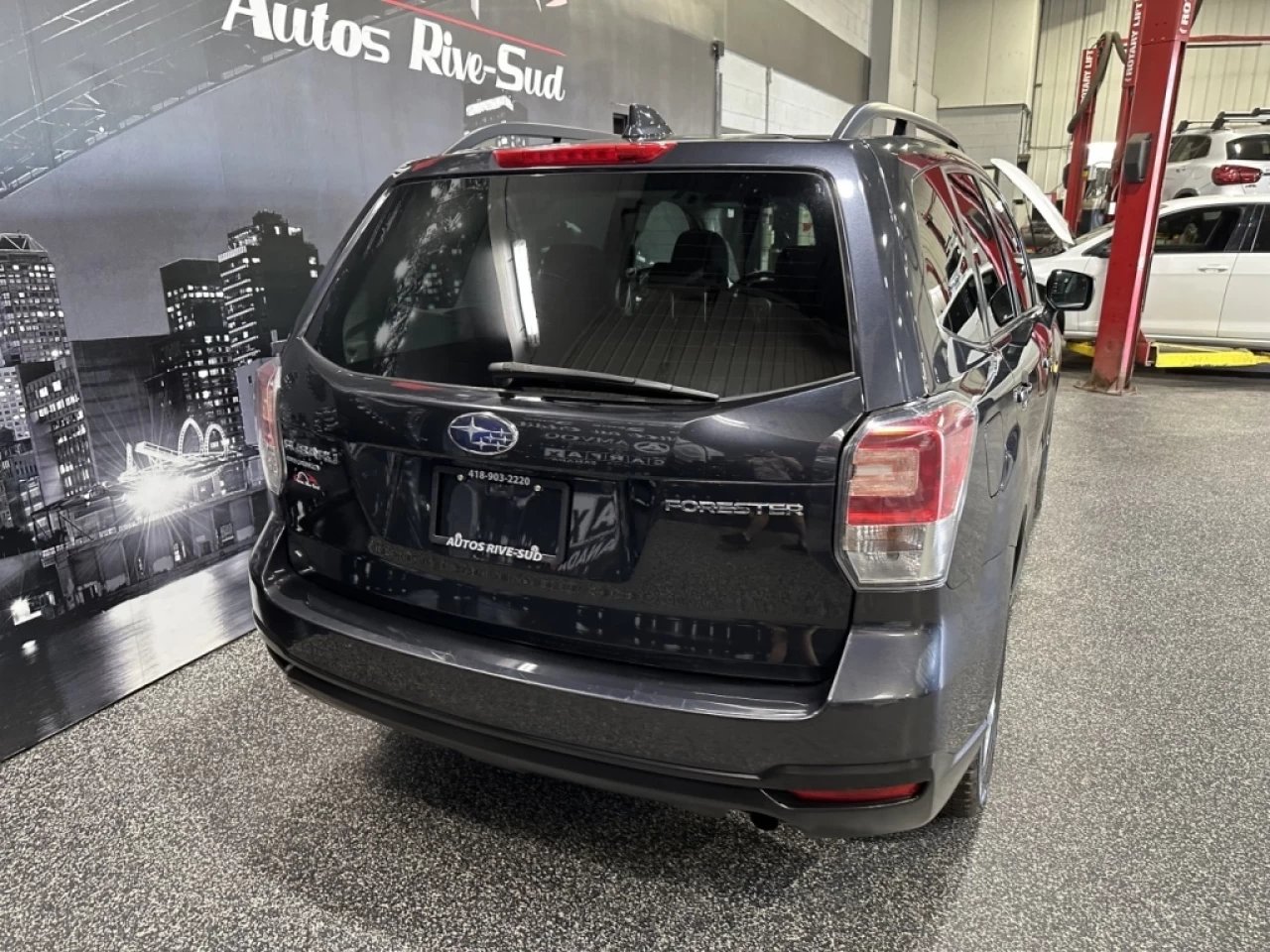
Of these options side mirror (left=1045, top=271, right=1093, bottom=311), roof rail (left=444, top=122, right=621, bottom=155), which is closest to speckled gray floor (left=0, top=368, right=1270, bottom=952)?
side mirror (left=1045, top=271, right=1093, bottom=311)

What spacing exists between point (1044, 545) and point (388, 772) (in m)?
2.96

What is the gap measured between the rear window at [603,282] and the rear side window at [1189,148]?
11.7 meters

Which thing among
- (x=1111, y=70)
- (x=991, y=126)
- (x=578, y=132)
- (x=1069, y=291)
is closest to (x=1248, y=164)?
(x=1069, y=291)

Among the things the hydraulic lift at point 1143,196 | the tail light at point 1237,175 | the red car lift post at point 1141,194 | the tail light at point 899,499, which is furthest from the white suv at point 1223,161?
the tail light at point 899,499

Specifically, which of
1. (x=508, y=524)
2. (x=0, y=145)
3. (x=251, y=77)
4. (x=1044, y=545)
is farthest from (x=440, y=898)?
(x=1044, y=545)

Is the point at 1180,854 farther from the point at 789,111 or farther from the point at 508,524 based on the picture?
the point at 789,111

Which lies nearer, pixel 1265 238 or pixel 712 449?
pixel 712 449

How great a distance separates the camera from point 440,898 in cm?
189

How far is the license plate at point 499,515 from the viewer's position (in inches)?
61.4

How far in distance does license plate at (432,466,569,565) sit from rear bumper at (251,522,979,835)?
18 cm

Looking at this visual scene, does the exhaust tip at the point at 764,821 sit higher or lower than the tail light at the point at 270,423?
lower

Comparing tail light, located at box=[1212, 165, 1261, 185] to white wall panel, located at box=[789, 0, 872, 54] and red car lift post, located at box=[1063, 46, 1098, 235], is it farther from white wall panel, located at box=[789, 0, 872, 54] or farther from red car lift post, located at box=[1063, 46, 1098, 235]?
white wall panel, located at box=[789, 0, 872, 54]

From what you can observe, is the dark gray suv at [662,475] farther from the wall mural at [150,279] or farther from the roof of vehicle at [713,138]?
the wall mural at [150,279]

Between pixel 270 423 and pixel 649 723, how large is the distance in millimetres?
1047
